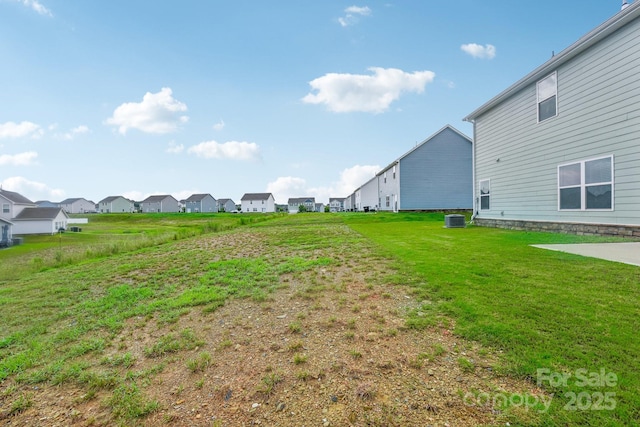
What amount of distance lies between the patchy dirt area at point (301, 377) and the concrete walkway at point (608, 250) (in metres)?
4.81

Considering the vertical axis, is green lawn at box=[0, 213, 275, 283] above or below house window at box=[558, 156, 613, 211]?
below

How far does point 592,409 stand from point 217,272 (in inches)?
236

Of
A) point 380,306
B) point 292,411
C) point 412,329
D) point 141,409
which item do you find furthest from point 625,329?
point 141,409

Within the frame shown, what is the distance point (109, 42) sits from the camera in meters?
14.4

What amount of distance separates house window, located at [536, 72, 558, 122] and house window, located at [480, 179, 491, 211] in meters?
3.77

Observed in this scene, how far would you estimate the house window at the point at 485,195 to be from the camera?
13256mm

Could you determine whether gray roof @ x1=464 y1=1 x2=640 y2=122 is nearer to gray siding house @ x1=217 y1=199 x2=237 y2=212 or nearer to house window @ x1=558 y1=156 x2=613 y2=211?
house window @ x1=558 y1=156 x2=613 y2=211

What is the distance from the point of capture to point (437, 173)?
26359 mm

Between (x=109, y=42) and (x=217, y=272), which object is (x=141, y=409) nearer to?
(x=217, y=272)

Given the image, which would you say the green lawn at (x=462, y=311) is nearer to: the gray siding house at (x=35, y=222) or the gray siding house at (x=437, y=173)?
the gray siding house at (x=437, y=173)

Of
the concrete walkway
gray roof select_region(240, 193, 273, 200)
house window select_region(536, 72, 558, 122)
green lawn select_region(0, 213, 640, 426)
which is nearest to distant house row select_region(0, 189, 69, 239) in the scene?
green lawn select_region(0, 213, 640, 426)

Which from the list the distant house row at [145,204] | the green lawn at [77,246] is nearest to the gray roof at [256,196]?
the distant house row at [145,204]

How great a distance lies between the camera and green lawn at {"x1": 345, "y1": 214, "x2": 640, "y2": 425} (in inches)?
75.9

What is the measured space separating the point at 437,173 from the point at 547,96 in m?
16.7
